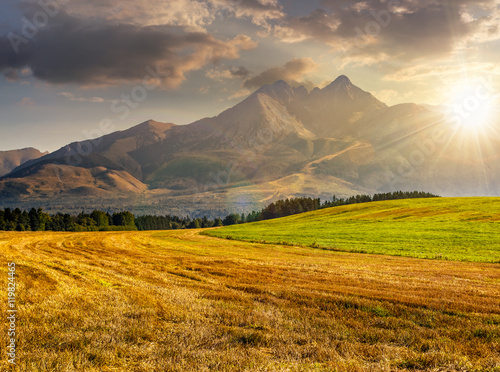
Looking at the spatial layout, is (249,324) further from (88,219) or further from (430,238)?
(88,219)

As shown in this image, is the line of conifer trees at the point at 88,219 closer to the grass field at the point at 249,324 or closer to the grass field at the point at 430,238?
the grass field at the point at 430,238

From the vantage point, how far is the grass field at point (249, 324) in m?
7.43

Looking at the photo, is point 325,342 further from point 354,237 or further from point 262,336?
point 354,237

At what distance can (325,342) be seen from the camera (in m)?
8.61

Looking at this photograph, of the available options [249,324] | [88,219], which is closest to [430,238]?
[249,324]

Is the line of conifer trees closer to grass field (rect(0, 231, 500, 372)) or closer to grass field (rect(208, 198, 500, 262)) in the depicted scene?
grass field (rect(208, 198, 500, 262))

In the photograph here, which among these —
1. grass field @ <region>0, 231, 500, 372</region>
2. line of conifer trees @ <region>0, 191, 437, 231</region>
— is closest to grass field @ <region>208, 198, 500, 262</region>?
grass field @ <region>0, 231, 500, 372</region>

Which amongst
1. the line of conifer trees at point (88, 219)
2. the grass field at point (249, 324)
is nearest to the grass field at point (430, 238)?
the grass field at point (249, 324)

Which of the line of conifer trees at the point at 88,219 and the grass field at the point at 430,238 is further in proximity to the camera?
the line of conifer trees at the point at 88,219

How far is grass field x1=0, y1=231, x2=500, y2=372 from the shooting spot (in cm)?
743

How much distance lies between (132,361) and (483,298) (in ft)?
46.6

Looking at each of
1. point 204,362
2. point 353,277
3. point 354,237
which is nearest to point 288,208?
point 354,237

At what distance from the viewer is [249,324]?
10.0 m

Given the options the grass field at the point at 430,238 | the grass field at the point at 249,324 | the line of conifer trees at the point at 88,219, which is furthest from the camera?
the line of conifer trees at the point at 88,219
